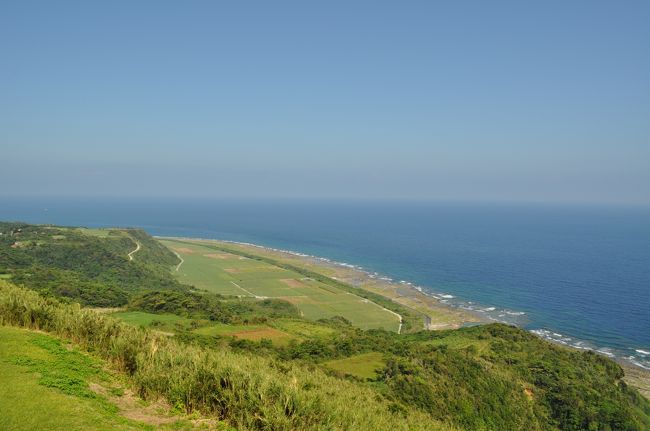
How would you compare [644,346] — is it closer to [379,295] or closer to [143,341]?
[379,295]

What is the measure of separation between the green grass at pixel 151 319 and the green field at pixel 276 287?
26.9m

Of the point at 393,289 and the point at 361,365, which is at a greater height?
the point at 361,365

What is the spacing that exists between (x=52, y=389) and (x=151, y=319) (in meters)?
36.1

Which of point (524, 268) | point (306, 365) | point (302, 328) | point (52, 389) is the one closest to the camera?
point (52, 389)

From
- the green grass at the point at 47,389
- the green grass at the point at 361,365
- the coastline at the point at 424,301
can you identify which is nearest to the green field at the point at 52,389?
the green grass at the point at 47,389

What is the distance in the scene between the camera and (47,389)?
12.3m

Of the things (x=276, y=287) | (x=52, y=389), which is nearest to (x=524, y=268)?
(x=276, y=287)

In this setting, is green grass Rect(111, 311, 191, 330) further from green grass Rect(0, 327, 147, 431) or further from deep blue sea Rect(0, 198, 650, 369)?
deep blue sea Rect(0, 198, 650, 369)

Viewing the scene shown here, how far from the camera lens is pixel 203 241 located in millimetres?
153375

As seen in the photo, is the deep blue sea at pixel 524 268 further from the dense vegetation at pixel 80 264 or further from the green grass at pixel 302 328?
the dense vegetation at pixel 80 264

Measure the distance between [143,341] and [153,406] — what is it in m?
4.41

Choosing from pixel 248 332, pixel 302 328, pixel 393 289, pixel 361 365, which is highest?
pixel 248 332

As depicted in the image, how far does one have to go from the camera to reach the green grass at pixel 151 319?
43.2m

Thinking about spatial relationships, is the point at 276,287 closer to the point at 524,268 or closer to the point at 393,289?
the point at 393,289
